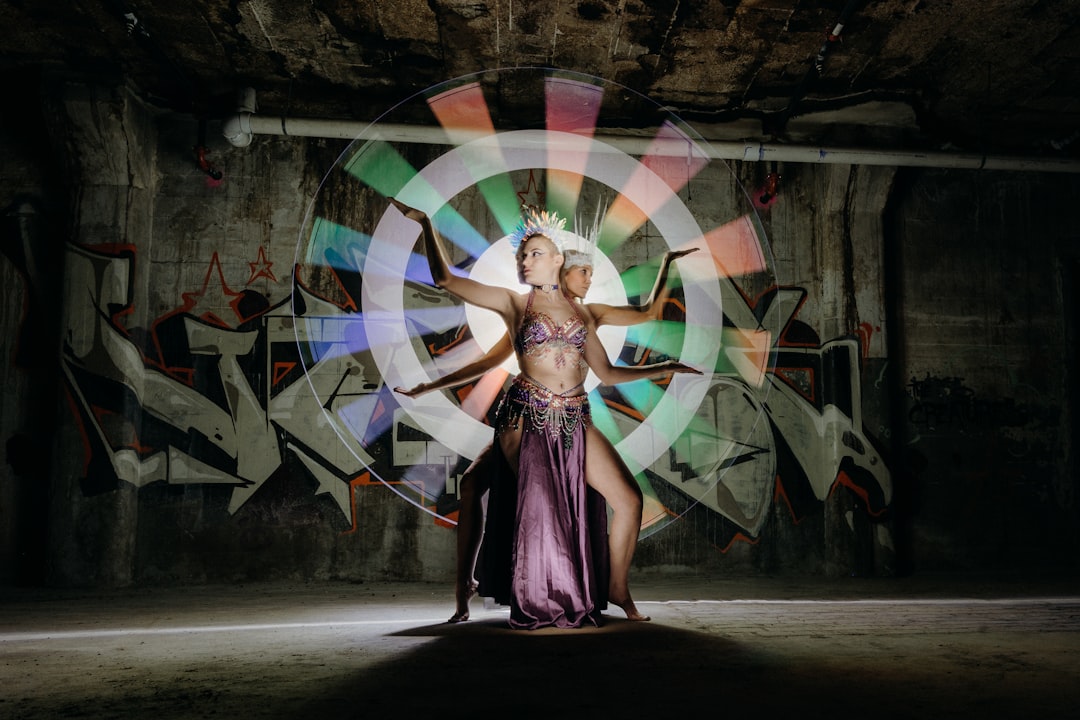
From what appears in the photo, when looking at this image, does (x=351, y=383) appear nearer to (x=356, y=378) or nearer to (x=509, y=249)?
(x=356, y=378)

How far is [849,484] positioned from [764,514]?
0.97 metres

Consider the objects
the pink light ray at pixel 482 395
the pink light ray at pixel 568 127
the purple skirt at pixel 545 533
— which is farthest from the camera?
the pink light ray at pixel 482 395

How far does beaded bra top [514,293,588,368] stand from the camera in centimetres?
459

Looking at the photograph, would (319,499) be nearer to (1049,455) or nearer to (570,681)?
(570,681)

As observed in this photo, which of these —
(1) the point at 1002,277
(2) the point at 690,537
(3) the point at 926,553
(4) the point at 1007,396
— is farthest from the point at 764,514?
(1) the point at 1002,277

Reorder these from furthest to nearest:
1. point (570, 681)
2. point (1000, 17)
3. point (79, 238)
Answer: point (79, 238) → point (1000, 17) → point (570, 681)

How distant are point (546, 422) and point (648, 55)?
3.99 m

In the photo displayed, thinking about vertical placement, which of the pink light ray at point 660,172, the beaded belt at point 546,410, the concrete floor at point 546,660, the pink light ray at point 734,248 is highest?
the pink light ray at point 660,172

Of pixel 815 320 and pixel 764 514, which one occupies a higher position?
pixel 815 320

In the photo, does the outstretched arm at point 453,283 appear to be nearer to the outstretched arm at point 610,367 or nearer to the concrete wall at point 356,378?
the outstretched arm at point 610,367

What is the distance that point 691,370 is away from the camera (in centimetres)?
475

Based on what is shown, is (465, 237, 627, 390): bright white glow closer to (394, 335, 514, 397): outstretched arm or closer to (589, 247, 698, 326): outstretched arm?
(394, 335, 514, 397): outstretched arm

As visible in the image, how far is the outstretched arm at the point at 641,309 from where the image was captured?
4902 mm

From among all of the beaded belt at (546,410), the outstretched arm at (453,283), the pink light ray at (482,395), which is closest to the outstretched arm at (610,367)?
the beaded belt at (546,410)
